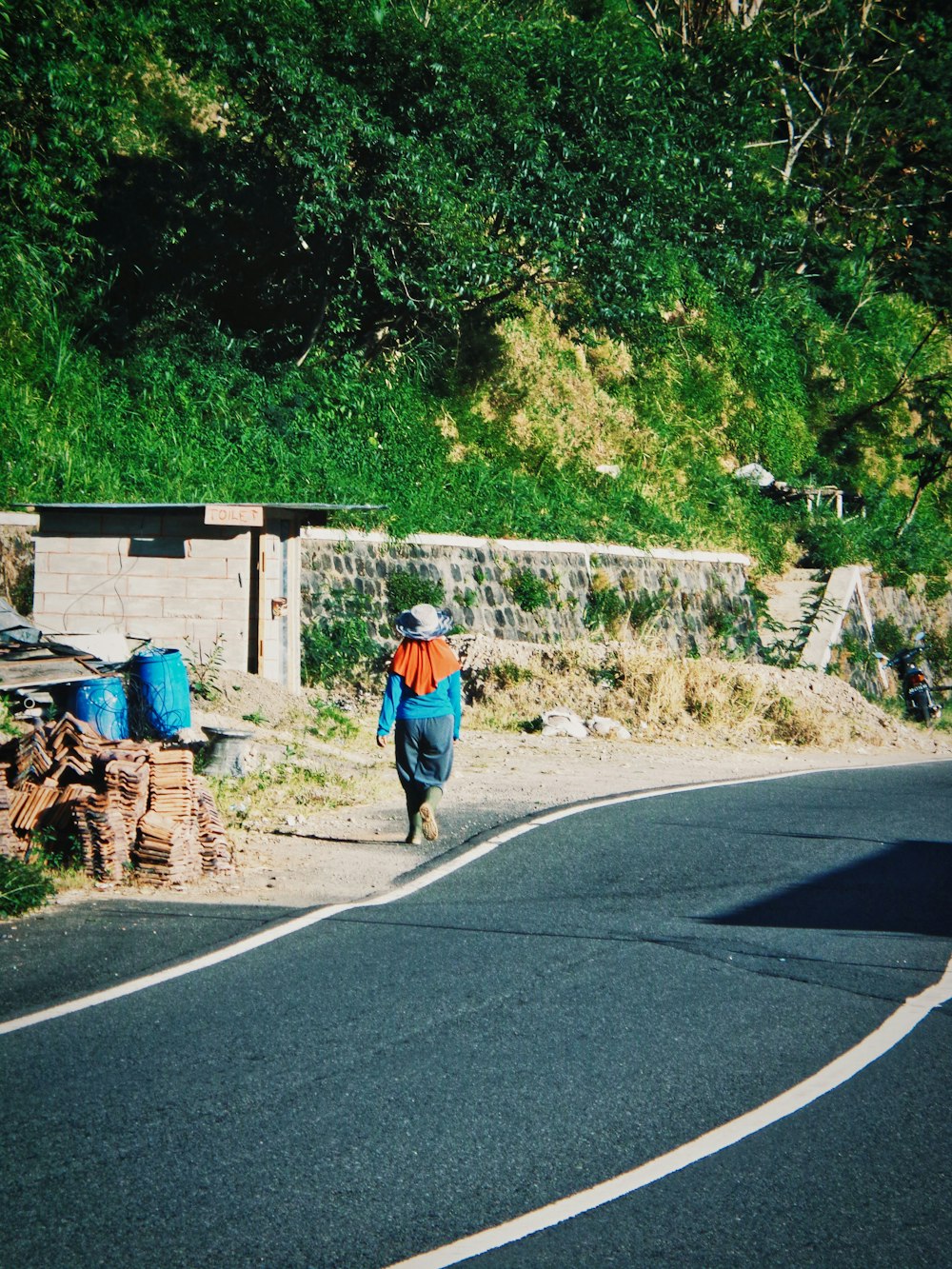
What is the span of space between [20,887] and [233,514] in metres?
8.83

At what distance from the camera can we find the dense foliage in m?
22.3

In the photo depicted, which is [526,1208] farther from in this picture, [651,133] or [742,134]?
[742,134]

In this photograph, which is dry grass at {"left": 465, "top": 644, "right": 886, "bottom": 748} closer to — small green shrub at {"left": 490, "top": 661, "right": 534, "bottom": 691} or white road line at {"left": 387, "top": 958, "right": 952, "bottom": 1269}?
small green shrub at {"left": 490, "top": 661, "right": 534, "bottom": 691}

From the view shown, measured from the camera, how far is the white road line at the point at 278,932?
6.15m

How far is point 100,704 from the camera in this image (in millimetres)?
12828

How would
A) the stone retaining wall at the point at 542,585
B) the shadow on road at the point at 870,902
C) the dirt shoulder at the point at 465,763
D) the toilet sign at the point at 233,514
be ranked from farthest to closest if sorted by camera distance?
the stone retaining wall at the point at 542,585
the toilet sign at the point at 233,514
the dirt shoulder at the point at 465,763
the shadow on road at the point at 870,902

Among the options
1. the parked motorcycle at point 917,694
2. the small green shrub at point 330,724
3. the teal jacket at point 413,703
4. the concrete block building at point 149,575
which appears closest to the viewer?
the teal jacket at point 413,703

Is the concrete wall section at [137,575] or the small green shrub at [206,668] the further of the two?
the concrete wall section at [137,575]

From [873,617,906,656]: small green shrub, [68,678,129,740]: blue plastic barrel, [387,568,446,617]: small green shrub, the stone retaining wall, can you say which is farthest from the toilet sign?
[873,617,906,656]: small green shrub

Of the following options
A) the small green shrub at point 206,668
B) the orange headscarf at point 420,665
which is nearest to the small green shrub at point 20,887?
the orange headscarf at point 420,665

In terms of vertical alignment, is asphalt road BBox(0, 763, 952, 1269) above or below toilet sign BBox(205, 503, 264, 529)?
below

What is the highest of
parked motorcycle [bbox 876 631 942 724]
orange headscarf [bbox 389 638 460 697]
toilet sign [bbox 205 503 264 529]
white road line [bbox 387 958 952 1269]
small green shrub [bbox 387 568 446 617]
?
toilet sign [bbox 205 503 264 529]

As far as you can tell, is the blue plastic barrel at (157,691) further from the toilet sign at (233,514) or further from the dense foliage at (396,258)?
the dense foliage at (396,258)

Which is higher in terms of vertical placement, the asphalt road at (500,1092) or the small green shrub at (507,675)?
the small green shrub at (507,675)
